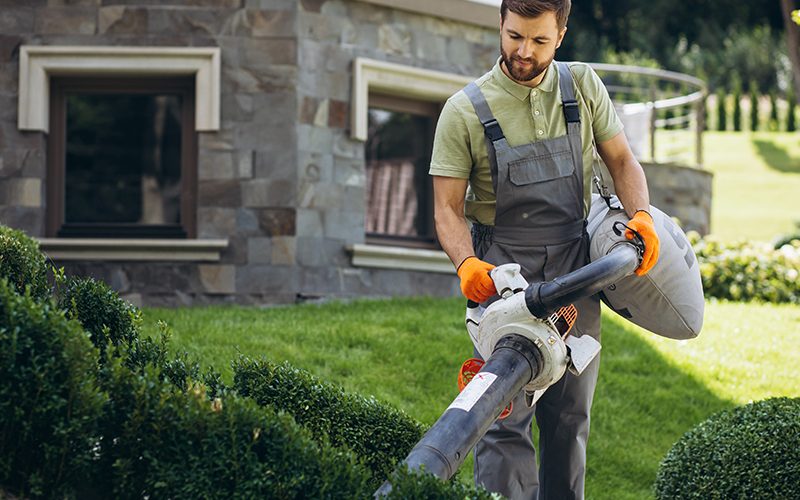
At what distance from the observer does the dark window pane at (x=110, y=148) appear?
9.31 metres

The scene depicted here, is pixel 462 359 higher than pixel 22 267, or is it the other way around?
pixel 22 267

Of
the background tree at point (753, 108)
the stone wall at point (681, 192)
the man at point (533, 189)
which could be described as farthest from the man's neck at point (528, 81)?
the background tree at point (753, 108)

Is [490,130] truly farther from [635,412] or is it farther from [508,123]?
[635,412]

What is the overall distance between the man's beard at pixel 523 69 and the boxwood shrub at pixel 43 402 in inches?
72.4

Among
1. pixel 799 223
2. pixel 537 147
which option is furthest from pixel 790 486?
pixel 799 223

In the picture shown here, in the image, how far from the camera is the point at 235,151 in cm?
898

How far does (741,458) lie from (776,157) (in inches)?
1190

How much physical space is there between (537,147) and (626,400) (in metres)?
3.31

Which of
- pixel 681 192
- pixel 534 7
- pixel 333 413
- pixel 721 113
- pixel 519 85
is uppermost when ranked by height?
pixel 721 113

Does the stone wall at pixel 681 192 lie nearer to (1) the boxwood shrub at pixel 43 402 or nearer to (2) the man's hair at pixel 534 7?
(2) the man's hair at pixel 534 7

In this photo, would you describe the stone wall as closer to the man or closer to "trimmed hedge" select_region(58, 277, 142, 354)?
the man

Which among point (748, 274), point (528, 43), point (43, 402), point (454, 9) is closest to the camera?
point (43, 402)

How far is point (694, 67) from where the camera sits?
41.6m

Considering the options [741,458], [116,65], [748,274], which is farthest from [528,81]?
[748,274]
